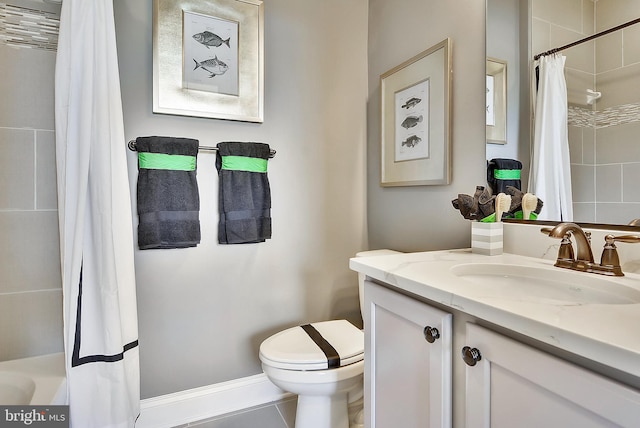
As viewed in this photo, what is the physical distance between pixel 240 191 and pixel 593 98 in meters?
1.43

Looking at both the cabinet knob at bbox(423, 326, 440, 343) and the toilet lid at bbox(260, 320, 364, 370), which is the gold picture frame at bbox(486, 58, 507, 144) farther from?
the toilet lid at bbox(260, 320, 364, 370)

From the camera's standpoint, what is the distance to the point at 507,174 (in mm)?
1259

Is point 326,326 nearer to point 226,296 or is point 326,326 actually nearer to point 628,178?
point 226,296

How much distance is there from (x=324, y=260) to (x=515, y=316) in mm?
1419

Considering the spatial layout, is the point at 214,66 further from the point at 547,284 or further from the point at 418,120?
the point at 547,284

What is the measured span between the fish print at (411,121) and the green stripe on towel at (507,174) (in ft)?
1.64

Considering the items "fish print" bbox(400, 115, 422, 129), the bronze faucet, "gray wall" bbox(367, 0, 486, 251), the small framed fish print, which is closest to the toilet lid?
"gray wall" bbox(367, 0, 486, 251)

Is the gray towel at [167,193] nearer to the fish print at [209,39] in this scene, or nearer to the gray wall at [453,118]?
the fish print at [209,39]

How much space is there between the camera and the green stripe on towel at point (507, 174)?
1.23m

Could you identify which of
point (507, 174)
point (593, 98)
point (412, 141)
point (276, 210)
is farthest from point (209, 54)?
point (593, 98)

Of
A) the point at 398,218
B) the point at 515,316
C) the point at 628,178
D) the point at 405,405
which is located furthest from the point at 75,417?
the point at 628,178

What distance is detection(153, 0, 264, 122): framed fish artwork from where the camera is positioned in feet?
5.08

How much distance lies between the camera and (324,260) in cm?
195

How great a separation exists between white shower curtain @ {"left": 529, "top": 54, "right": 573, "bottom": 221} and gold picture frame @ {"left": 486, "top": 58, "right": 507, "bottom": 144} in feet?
0.38
